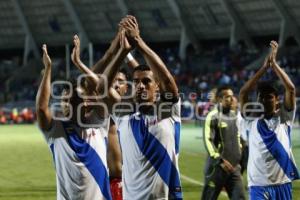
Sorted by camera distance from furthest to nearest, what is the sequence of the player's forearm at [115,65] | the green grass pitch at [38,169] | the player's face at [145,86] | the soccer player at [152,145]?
the green grass pitch at [38,169] < the soccer player at [152,145] < the player's face at [145,86] < the player's forearm at [115,65]

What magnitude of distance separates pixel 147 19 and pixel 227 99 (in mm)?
45712

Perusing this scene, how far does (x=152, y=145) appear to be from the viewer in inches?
277

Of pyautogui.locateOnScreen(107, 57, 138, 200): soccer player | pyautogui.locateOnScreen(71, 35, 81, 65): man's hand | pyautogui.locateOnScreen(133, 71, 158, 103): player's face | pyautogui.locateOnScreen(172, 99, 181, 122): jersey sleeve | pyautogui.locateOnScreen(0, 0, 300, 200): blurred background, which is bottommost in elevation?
pyautogui.locateOnScreen(107, 57, 138, 200): soccer player

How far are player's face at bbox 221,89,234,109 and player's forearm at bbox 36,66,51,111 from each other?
15.4 ft

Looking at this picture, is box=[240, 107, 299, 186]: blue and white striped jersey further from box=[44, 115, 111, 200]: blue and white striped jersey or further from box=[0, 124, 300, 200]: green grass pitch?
box=[0, 124, 300, 200]: green grass pitch

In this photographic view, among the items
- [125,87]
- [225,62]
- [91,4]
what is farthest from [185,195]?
[91,4]

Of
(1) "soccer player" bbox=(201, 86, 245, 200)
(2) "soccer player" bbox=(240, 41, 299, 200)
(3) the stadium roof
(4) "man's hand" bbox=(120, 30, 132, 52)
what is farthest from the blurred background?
(4) "man's hand" bbox=(120, 30, 132, 52)

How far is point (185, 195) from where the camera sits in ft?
48.4

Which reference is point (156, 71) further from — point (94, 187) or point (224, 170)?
point (224, 170)

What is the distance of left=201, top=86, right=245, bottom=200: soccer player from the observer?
36.7ft

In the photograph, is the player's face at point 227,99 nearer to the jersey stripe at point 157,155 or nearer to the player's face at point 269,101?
the player's face at point 269,101

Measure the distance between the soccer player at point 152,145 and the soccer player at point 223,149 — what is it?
409 cm

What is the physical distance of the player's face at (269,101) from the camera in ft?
28.6

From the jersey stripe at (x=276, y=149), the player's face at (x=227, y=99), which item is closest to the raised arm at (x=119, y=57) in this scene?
the jersey stripe at (x=276, y=149)
